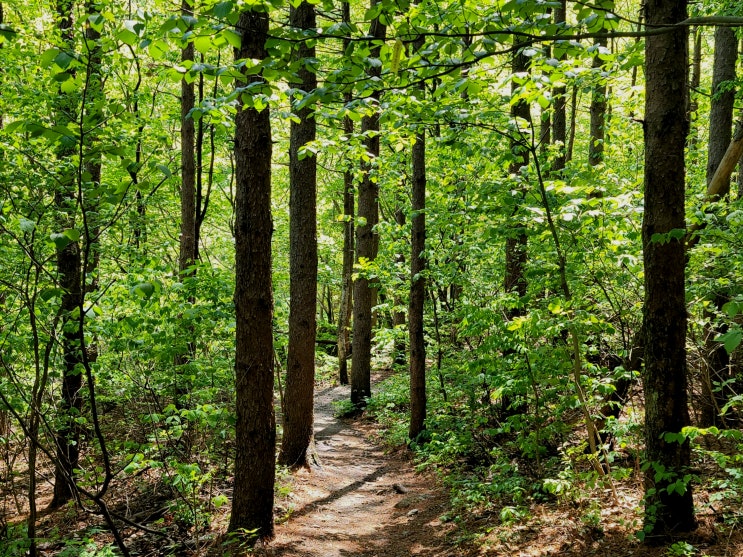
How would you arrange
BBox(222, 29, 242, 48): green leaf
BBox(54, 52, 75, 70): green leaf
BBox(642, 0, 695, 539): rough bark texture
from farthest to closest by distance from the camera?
1. BBox(642, 0, 695, 539): rough bark texture
2. BBox(222, 29, 242, 48): green leaf
3. BBox(54, 52, 75, 70): green leaf

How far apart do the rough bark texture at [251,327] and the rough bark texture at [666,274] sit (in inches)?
145

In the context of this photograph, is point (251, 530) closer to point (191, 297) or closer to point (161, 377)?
point (161, 377)

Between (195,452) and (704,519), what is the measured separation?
5.73m

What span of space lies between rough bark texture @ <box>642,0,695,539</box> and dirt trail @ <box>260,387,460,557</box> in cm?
259

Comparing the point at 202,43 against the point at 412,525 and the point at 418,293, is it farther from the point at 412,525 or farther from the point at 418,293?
the point at 418,293

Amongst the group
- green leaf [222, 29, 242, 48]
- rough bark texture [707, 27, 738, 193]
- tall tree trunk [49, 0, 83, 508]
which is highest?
rough bark texture [707, 27, 738, 193]

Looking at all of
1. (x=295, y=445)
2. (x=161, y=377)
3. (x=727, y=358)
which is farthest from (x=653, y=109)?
(x=295, y=445)

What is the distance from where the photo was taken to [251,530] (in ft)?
17.9

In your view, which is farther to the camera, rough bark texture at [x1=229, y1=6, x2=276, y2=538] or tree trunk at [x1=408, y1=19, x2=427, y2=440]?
tree trunk at [x1=408, y1=19, x2=427, y2=440]

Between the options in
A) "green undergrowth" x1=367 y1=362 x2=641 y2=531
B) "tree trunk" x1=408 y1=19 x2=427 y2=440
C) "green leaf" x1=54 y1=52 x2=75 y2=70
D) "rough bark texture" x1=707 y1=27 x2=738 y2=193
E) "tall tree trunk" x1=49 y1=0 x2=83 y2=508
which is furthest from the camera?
"tree trunk" x1=408 y1=19 x2=427 y2=440

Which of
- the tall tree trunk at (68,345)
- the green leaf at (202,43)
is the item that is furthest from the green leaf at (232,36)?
the tall tree trunk at (68,345)

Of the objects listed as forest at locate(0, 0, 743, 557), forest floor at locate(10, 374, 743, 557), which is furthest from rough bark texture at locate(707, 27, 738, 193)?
forest floor at locate(10, 374, 743, 557)

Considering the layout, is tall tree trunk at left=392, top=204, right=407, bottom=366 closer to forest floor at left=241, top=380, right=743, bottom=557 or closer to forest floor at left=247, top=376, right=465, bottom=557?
forest floor at left=247, top=376, right=465, bottom=557

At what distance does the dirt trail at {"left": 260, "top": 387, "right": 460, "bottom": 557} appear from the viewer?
5906mm
